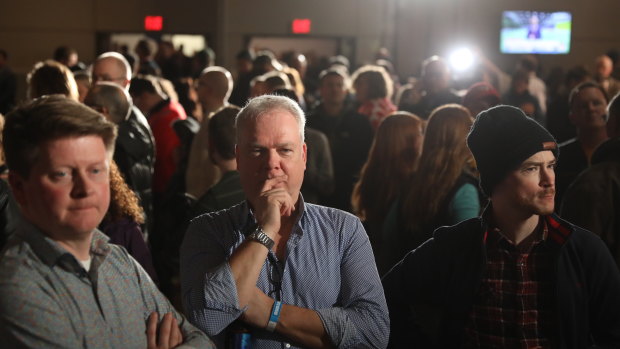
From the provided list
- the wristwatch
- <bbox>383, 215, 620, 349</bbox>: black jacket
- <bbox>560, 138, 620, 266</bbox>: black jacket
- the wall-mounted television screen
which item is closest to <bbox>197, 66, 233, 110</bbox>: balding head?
<bbox>560, 138, 620, 266</bbox>: black jacket

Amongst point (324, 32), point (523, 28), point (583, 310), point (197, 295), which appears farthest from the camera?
point (324, 32)

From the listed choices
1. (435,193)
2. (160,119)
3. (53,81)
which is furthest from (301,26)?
(435,193)

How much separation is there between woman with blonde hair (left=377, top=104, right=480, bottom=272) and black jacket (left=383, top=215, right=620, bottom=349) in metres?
0.92

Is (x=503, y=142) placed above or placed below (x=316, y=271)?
above

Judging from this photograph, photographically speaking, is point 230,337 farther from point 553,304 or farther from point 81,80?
point 81,80

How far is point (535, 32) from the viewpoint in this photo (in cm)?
1783

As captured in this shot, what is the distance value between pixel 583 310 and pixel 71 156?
1762 mm

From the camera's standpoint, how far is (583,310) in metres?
2.82

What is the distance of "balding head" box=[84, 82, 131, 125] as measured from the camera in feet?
18.8

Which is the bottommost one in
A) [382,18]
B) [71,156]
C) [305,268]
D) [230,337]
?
[230,337]

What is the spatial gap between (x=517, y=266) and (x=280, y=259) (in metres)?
0.84

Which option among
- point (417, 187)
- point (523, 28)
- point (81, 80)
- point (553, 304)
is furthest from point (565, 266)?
point (523, 28)

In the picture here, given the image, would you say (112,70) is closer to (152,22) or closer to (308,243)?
(308,243)

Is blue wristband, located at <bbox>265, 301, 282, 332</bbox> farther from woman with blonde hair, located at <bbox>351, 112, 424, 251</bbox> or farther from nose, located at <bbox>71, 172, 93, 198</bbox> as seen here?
woman with blonde hair, located at <bbox>351, 112, 424, 251</bbox>
